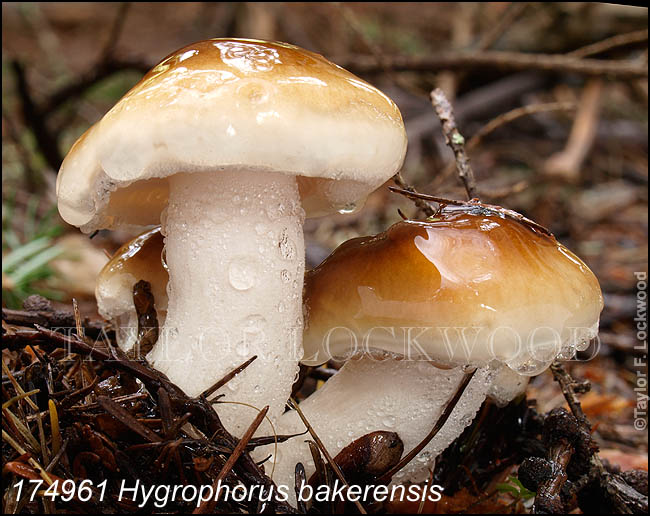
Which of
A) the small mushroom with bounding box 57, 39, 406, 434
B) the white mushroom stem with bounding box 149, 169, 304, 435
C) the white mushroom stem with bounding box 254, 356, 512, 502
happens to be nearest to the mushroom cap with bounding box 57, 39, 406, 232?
the small mushroom with bounding box 57, 39, 406, 434

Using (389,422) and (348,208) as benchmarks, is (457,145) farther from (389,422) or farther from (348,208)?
(389,422)

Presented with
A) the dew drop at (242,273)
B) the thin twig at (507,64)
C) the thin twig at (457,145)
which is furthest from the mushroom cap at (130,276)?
the thin twig at (507,64)

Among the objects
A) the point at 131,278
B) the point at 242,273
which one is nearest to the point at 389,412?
the point at 242,273

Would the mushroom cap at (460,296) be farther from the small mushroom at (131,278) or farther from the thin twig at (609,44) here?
the thin twig at (609,44)

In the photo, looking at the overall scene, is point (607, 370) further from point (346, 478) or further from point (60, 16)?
point (60, 16)

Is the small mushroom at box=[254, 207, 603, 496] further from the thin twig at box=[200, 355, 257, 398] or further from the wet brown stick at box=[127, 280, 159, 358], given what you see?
the wet brown stick at box=[127, 280, 159, 358]

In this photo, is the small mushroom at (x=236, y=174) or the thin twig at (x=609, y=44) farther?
the thin twig at (x=609, y=44)
